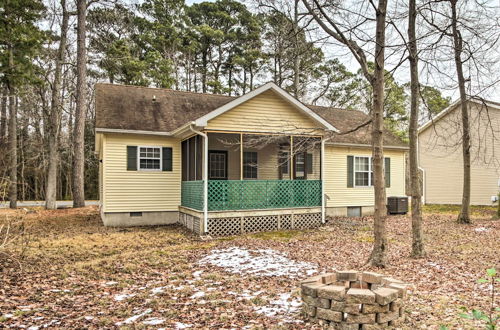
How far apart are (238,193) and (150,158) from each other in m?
4.11

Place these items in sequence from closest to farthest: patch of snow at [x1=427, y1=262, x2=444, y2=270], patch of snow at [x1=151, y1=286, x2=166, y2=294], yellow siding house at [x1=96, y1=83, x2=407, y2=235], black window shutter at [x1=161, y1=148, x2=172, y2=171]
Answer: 1. patch of snow at [x1=151, y1=286, x2=166, y2=294]
2. patch of snow at [x1=427, y1=262, x2=444, y2=270]
3. yellow siding house at [x1=96, y1=83, x2=407, y2=235]
4. black window shutter at [x1=161, y1=148, x2=172, y2=171]

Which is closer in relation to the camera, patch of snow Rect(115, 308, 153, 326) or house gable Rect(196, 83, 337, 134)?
patch of snow Rect(115, 308, 153, 326)

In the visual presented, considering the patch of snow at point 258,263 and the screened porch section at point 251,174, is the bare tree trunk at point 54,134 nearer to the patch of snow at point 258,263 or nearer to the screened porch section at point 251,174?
the screened porch section at point 251,174

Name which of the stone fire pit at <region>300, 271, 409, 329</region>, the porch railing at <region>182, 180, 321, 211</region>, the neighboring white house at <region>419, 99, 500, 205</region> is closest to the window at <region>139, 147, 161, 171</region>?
the porch railing at <region>182, 180, 321, 211</region>

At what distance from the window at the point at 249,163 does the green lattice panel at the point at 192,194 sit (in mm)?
2786

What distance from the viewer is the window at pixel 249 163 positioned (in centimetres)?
1552

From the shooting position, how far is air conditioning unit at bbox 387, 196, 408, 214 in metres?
16.9

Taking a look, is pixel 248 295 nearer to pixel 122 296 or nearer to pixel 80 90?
pixel 122 296

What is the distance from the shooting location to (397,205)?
16.9 meters

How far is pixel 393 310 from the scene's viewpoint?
4375 mm

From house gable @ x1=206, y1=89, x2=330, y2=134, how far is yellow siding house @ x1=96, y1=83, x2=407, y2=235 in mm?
36

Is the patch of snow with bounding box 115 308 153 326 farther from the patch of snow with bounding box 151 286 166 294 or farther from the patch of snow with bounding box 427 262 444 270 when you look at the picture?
the patch of snow with bounding box 427 262 444 270

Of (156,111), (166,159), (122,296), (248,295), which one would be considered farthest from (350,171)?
(122,296)

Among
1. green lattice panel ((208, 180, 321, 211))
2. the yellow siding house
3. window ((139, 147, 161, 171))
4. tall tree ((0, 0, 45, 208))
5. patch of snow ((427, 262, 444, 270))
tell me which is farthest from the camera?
window ((139, 147, 161, 171))
